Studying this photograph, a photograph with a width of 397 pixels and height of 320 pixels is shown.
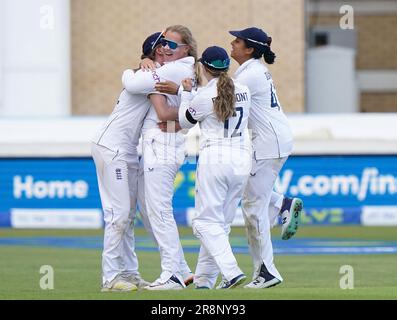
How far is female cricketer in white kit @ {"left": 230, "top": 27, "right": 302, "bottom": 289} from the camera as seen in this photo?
1277 centimetres

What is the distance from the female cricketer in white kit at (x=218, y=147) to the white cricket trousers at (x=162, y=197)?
1.09 feet

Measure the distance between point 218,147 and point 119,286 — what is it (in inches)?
64.4

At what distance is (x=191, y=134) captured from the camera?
24688 millimetres

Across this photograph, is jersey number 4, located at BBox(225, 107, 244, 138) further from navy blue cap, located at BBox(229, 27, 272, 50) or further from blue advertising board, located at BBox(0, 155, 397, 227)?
blue advertising board, located at BBox(0, 155, 397, 227)

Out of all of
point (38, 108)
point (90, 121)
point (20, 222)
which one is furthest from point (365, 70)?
point (20, 222)

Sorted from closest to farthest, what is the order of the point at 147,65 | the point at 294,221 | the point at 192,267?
the point at 147,65, the point at 294,221, the point at 192,267

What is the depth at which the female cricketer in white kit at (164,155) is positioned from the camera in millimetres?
12609

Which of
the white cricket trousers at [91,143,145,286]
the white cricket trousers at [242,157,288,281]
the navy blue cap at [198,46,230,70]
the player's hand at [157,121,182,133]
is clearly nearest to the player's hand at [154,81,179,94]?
A: the player's hand at [157,121,182,133]

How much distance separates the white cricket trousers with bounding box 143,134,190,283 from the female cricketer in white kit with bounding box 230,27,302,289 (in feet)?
2.51

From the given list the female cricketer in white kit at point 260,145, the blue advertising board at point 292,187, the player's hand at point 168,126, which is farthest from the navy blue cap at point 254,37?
the blue advertising board at point 292,187

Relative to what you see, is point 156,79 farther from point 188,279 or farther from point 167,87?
point 188,279

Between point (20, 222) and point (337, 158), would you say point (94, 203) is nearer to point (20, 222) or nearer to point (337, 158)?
point (20, 222)

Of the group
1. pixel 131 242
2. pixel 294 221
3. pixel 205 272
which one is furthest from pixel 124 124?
pixel 294 221
